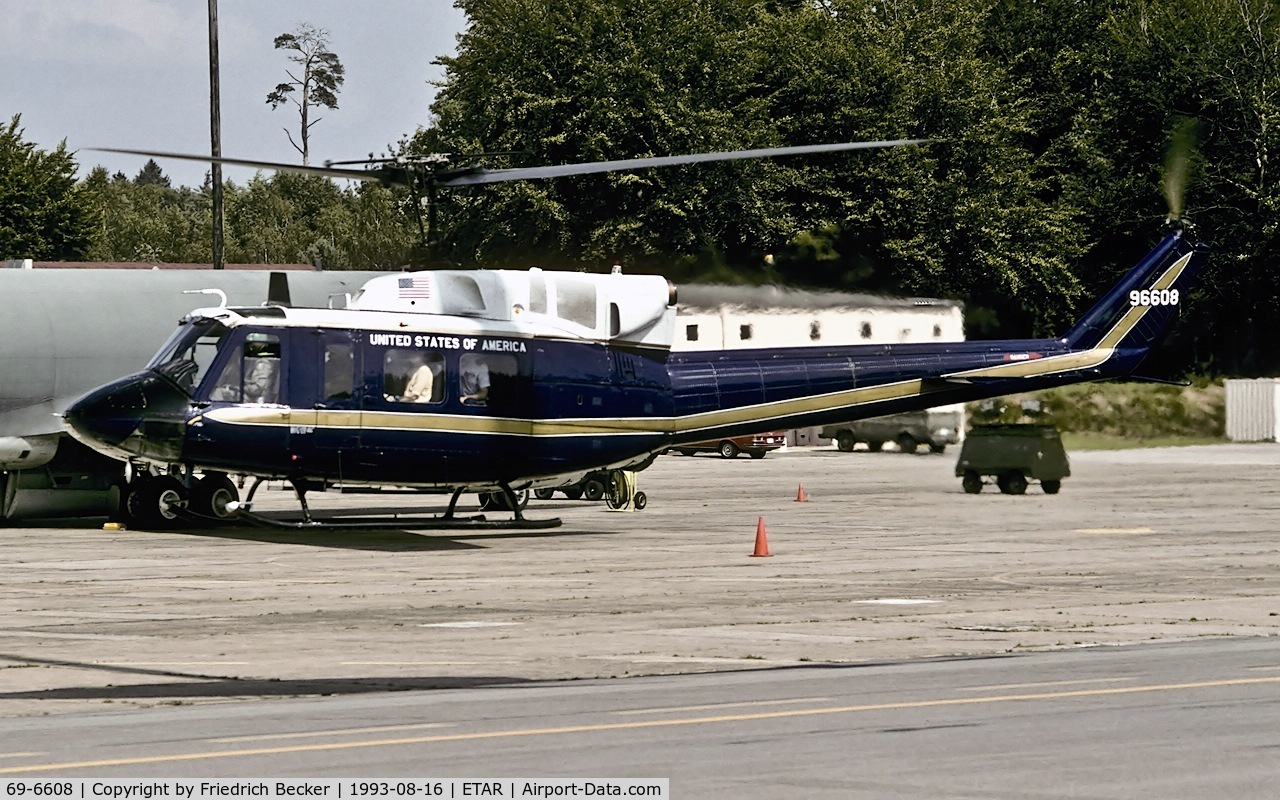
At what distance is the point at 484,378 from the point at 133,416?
16.6 ft

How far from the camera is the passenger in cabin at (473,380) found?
28234mm

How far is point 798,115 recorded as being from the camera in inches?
3071

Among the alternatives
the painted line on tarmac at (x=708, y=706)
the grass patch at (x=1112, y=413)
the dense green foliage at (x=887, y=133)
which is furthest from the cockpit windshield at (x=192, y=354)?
the dense green foliage at (x=887, y=133)

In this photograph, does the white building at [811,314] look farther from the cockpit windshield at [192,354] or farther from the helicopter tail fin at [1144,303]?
the cockpit windshield at [192,354]

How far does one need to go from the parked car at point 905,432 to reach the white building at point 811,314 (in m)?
1.55

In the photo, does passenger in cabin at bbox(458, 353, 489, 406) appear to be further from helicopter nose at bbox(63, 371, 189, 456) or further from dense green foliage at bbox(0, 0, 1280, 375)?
dense green foliage at bbox(0, 0, 1280, 375)

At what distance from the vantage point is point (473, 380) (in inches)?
1115

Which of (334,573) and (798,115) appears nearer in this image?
(334,573)

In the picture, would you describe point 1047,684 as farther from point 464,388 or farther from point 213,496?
point 213,496

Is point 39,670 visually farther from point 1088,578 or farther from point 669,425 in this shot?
point 669,425

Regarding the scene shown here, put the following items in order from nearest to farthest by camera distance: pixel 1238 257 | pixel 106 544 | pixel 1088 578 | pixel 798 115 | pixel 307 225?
pixel 1088 578
pixel 106 544
pixel 1238 257
pixel 798 115
pixel 307 225

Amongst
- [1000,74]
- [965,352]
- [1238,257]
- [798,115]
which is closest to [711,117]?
[798,115]

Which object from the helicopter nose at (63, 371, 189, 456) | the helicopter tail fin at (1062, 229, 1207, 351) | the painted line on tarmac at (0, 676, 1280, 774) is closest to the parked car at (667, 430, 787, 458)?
the helicopter tail fin at (1062, 229, 1207, 351)

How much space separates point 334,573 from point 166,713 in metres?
11.2
